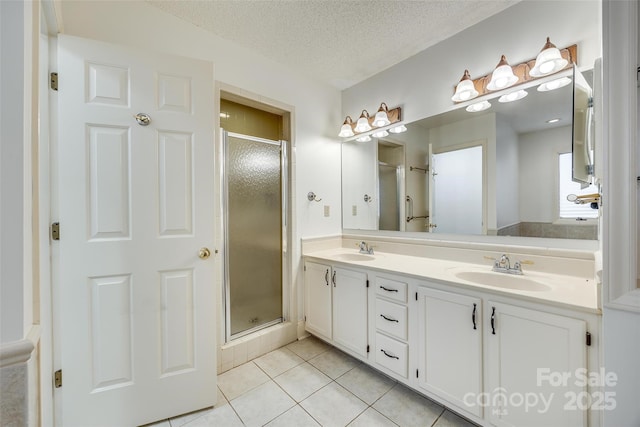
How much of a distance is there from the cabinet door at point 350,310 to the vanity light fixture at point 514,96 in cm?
148

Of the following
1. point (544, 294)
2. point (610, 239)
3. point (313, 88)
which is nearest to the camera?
point (610, 239)

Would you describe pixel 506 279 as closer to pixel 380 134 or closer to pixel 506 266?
pixel 506 266

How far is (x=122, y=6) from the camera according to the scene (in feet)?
→ 4.83

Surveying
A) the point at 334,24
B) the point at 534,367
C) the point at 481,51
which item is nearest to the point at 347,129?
the point at 334,24

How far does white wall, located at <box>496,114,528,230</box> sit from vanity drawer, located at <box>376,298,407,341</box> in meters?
0.89

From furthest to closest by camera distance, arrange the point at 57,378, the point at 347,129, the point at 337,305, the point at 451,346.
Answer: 1. the point at 347,129
2. the point at 337,305
3. the point at 451,346
4. the point at 57,378

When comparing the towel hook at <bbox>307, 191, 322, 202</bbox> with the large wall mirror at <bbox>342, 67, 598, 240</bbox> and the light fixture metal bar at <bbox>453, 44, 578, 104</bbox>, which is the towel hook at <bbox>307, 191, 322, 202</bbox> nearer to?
the large wall mirror at <bbox>342, 67, 598, 240</bbox>

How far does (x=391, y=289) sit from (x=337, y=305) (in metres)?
0.53

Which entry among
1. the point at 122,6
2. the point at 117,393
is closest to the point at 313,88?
the point at 122,6

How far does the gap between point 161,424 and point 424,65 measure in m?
2.98

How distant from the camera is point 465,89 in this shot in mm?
1705

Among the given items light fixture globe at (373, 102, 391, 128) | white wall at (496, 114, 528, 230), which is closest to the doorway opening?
light fixture globe at (373, 102, 391, 128)

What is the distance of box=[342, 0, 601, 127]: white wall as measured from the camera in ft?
4.46

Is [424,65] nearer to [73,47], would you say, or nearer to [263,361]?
[73,47]
